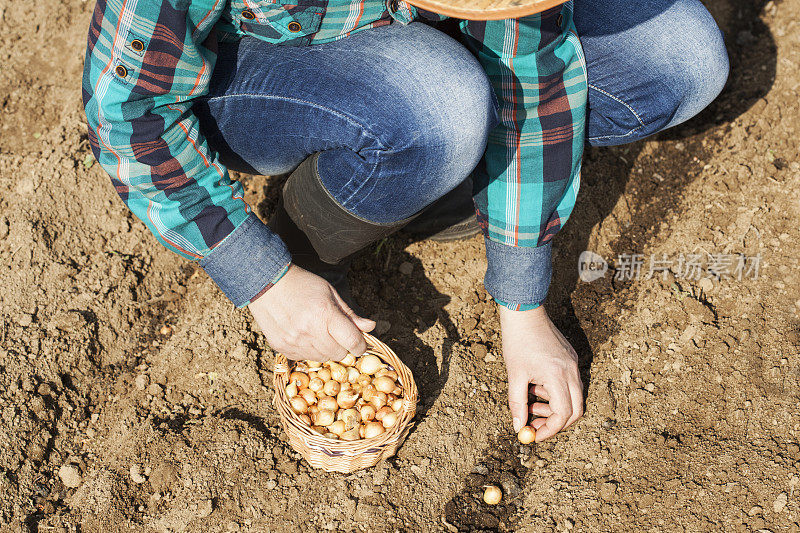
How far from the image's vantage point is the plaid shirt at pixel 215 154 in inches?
46.8

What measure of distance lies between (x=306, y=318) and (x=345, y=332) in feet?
0.28

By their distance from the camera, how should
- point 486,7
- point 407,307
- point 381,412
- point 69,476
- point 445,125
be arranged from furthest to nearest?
point 407,307
point 69,476
point 381,412
point 445,125
point 486,7

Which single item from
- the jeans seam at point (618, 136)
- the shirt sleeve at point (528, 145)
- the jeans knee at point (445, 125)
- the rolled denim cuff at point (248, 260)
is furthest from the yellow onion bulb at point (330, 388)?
the jeans seam at point (618, 136)

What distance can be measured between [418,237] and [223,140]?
2.51ft

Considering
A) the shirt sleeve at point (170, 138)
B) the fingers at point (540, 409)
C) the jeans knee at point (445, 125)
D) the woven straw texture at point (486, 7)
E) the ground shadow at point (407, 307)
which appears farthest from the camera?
the ground shadow at point (407, 307)

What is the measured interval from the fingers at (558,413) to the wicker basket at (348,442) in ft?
1.12

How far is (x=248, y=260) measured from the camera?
138cm

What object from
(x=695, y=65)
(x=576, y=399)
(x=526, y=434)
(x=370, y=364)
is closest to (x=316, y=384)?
(x=370, y=364)

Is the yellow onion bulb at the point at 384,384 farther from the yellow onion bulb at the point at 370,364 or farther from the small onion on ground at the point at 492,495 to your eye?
the small onion on ground at the point at 492,495

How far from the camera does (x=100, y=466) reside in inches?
68.5

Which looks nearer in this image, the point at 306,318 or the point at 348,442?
the point at 306,318

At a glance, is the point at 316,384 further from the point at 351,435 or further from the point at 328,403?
the point at 351,435

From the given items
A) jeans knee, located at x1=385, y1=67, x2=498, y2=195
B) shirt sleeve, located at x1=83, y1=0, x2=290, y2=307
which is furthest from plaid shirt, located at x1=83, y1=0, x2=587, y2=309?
jeans knee, located at x1=385, y1=67, x2=498, y2=195

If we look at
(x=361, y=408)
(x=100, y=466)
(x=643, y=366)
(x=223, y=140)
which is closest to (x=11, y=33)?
(x=223, y=140)
